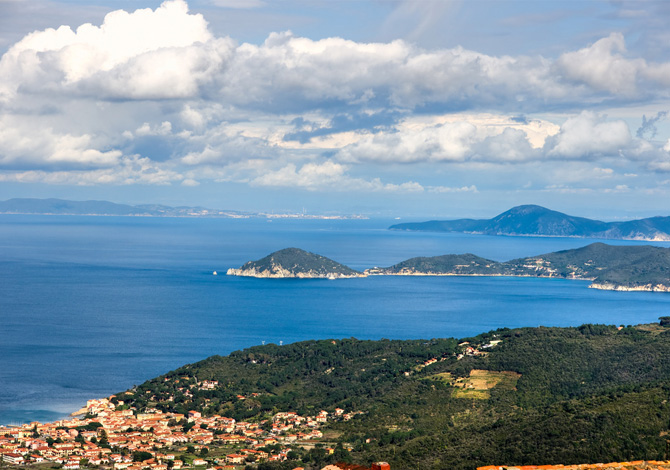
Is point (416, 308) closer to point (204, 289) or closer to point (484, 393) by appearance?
point (204, 289)

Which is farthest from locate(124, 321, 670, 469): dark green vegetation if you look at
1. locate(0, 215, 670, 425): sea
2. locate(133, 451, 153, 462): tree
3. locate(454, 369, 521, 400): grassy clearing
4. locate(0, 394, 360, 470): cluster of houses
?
locate(133, 451, 153, 462): tree

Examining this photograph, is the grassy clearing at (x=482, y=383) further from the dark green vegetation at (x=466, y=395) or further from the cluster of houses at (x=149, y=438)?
the cluster of houses at (x=149, y=438)

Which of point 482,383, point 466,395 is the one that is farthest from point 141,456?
point 482,383

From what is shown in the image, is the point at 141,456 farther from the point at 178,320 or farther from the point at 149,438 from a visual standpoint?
the point at 178,320

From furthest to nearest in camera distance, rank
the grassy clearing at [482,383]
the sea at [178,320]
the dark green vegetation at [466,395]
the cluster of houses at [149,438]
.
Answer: the sea at [178,320], the grassy clearing at [482,383], the cluster of houses at [149,438], the dark green vegetation at [466,395]

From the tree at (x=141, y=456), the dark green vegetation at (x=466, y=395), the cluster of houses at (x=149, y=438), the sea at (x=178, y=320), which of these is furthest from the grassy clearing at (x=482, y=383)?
the sea at (x=178, y=320)

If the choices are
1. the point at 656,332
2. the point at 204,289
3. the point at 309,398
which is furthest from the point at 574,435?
the point at 204,289
